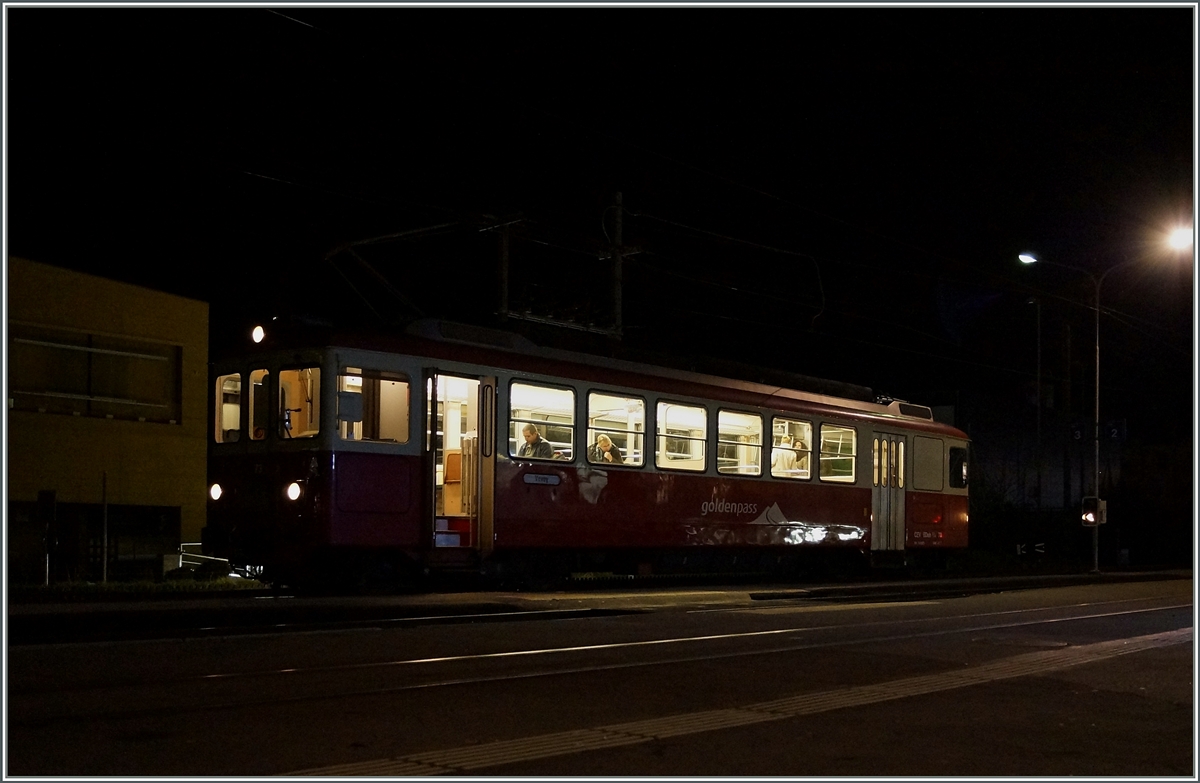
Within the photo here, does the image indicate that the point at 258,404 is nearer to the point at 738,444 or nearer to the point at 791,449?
the point at 738,444

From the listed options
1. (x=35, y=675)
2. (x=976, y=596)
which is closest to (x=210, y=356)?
(x=976, y=596)

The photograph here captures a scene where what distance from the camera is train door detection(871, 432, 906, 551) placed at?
23172mm

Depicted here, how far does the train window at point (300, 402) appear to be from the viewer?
1509 cm

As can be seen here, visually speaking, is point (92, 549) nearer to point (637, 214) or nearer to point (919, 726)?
point (637, 214)

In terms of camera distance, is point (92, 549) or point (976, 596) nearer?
point (976, 596)

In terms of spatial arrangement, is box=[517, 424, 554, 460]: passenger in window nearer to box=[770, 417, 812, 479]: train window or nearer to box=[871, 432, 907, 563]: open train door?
box=[770, 417, 812, 479]: train window

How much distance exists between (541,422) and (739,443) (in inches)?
172

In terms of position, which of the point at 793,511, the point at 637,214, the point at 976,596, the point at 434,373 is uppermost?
the point at 637,214

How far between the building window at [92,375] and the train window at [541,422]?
1249 cm

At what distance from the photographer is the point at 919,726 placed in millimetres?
7773

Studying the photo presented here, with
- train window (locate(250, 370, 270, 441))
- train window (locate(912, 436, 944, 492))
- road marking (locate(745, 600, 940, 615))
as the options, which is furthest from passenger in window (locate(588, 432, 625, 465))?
train window (locate(912, 436, 944, 492))

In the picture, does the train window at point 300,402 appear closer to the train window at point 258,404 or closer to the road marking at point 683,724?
the train window at point 258,404

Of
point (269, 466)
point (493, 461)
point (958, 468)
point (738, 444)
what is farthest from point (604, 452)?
point (958, 468)

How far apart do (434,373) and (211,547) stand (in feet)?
11.6
